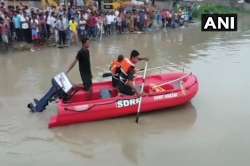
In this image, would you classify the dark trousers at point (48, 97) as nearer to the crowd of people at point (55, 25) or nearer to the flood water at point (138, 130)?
the flood water at point (138, 130)

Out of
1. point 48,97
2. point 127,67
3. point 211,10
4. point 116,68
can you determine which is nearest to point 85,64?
point 116,68

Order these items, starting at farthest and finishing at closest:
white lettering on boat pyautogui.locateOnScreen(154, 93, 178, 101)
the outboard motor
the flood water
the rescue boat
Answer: white lettering on boat pyautogui.locateOnScreen(154, 93, 178, 101) → the outboard motor → the rescue boat → the flood water

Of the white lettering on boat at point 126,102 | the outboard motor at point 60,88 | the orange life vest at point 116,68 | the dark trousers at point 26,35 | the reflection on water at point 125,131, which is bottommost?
the reflection on water at point 125,131

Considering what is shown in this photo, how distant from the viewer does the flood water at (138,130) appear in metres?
9.73

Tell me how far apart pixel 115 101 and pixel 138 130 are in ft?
2.92

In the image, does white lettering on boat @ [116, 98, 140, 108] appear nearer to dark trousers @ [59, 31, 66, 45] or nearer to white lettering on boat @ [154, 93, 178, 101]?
white lettering on boat @ [154, 93, 178, 101]

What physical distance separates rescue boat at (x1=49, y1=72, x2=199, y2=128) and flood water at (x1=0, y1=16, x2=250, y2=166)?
20 centimetres

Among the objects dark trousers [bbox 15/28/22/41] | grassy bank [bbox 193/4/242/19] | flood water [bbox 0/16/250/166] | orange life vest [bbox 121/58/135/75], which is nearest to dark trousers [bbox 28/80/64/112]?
flood water [bbox 0/16/250/166]

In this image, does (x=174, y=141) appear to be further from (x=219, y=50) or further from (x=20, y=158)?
(x=219, y=50)

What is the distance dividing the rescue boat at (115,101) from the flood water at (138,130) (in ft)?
0.65

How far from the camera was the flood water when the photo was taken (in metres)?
9.73

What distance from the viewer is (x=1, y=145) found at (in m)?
10.3

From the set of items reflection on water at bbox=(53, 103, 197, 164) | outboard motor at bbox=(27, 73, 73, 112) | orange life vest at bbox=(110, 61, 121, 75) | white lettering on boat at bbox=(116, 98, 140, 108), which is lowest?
reflection on water at bbox=(53, 103, 197, 164)

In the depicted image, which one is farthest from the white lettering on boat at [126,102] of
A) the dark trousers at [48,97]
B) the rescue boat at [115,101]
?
the dark trousers at [48,97]
